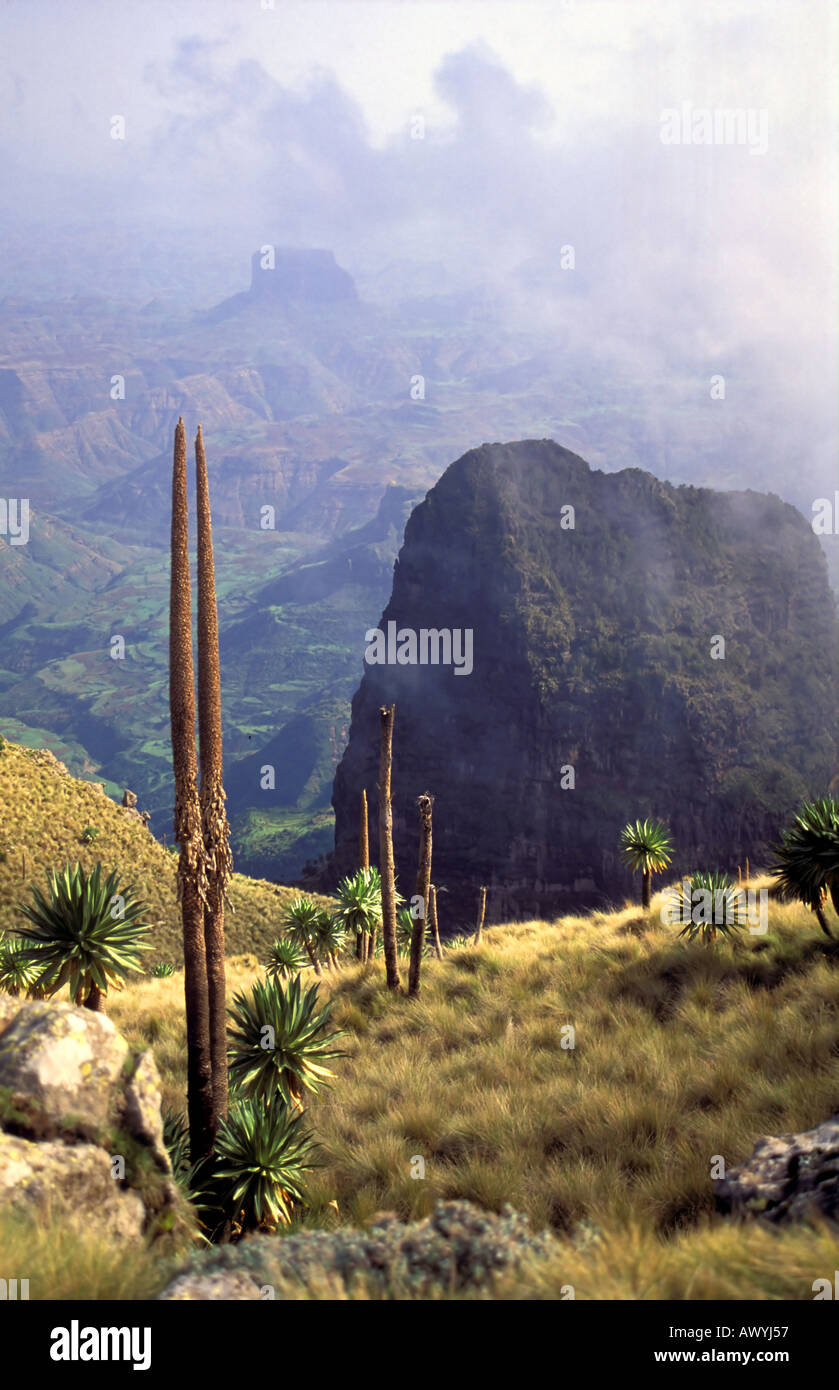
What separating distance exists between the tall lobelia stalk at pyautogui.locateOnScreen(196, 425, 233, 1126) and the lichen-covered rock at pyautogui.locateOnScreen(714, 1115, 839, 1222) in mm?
5769

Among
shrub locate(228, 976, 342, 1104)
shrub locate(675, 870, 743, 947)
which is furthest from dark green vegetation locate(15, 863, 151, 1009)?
shrub locate(675, 870, 743, 947)

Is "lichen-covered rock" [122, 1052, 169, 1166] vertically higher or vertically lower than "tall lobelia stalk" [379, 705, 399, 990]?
lower

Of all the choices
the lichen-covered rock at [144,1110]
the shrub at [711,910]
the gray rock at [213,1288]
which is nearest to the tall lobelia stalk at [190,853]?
the lichen-covered rock at [144,1110]

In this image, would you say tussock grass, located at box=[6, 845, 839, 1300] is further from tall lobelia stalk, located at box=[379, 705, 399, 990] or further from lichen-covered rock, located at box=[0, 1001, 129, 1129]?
lichen-covered rock, located at box=[0, 1001, 129, 1129]

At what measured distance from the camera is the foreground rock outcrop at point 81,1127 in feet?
19.3

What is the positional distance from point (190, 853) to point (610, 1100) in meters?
5.68

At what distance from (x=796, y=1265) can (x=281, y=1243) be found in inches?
134

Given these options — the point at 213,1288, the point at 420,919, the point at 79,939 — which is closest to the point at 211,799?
the point at 79,939

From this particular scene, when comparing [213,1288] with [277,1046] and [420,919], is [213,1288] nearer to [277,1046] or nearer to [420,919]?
[277,1046]

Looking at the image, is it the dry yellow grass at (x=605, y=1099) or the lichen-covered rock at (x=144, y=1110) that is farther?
the lichen-covered rock at (x=144, y=1110)

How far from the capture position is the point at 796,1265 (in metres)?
4.45

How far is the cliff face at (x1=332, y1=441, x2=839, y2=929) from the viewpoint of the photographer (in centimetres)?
13038

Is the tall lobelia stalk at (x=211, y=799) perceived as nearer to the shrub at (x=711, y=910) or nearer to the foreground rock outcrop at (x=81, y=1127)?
the foreground rock outcrop at (x=81, y=1127)

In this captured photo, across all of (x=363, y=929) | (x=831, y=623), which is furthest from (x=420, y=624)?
(x=363, y=929)
